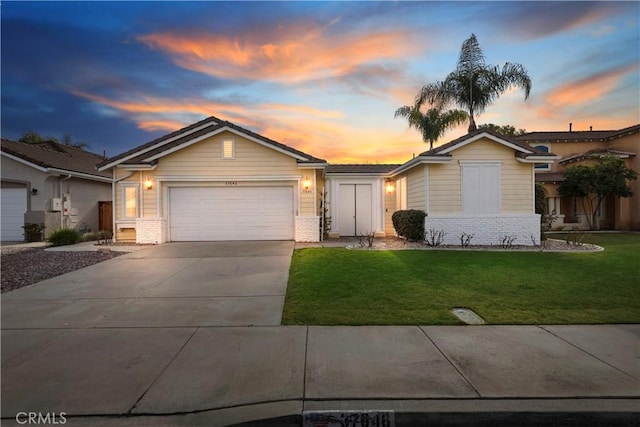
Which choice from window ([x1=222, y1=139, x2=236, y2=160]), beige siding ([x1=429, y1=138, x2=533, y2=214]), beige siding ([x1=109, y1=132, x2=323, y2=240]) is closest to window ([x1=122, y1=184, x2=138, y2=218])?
beige siding ([x1=109, y1=132, x2=323, y2=240])

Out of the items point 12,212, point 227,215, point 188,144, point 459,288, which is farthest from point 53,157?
point 459,288

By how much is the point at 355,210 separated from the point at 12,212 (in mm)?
15467

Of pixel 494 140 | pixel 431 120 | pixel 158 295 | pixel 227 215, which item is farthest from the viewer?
pixel 431 120

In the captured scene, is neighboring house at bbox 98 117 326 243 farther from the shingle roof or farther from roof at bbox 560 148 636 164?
roof at bbox 560 148 636 164

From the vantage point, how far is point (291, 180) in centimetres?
1470

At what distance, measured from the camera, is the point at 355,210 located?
16.9 metres

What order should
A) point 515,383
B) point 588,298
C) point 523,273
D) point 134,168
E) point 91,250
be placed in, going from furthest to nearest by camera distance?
point 134,168 → point 91,250 → point 523,273 → point 588,298 → point 515,383

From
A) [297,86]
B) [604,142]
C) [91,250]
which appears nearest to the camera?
[91,250]

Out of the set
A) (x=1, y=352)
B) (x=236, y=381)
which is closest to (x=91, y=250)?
(x=1, y=352)

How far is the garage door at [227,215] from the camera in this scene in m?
14.8

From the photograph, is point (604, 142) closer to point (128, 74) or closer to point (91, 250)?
point (128, 74)

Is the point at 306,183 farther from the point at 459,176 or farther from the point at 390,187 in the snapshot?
the point at 459,176

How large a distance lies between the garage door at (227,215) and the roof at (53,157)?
22.4ft

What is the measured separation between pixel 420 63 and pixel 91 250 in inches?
562
